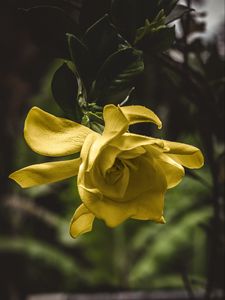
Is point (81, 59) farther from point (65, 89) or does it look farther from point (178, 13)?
point (178, 13)

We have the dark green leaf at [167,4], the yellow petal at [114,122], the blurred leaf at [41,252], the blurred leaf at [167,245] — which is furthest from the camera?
the blurred leaf at [41,252]

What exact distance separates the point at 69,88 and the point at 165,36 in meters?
0.08

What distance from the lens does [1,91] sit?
329cm

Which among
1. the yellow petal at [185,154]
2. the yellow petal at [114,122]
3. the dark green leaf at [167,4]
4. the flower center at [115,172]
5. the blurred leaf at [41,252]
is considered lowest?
the blurred leaf at [41,252]

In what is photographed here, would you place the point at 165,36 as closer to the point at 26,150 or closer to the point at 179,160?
the point at 179,160

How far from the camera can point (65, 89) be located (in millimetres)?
382

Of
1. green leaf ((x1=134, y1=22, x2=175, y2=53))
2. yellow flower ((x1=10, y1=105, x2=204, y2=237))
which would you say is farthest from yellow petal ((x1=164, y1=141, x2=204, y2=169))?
green leaf ((x1=134, y1=22, x2=175, y2=53))

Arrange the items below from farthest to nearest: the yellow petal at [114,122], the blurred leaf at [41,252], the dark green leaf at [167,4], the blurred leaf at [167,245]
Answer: the blurred leaf at [41,252] < the blurred leaf at [167,245] < the dark green leaf at [167,4] < the yellow petal at [114,122]

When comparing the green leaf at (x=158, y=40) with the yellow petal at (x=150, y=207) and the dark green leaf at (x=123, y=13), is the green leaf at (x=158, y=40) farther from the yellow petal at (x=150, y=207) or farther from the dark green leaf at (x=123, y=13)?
the yellow petal at (x=150, y=207)

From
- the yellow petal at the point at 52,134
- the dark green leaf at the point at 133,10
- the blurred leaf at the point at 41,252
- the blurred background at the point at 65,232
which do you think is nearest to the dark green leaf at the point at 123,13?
the dark green leaf at the point at 133,10

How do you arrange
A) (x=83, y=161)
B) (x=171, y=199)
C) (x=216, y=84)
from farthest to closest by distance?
(x=171, y=199)
(x=216, y=84)
(x=83, y=161)

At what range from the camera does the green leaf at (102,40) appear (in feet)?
1.23

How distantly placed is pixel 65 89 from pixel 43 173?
0.22 ft

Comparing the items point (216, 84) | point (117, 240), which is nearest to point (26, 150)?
point (117, 240)
